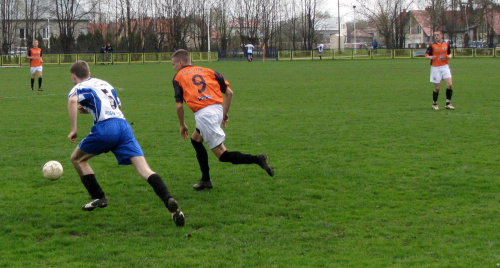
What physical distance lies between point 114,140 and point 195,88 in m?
1.20

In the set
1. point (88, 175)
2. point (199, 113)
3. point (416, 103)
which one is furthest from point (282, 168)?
point (416, 103)

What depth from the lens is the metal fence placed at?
49.1 meters

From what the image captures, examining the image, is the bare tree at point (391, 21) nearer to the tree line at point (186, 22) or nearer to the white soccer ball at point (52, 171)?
the tree line at point (186, 22)

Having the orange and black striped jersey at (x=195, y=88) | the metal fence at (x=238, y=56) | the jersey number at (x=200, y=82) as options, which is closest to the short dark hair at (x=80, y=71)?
the orange and black striped jersey at (x=195, y=88)

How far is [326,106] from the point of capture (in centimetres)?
1498

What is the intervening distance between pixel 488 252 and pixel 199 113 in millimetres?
3272

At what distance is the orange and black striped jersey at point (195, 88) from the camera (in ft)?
20.7

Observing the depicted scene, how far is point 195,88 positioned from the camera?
249 inches

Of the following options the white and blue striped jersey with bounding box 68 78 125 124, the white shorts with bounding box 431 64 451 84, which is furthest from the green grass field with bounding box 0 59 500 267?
the white shorts with bounding box 431 64 451 84

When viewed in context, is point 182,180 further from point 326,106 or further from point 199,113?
point 326,106

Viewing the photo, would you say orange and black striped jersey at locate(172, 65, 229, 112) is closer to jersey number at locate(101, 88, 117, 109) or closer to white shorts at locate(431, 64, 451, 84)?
jersey number at locate(101, 88, 117, 109)

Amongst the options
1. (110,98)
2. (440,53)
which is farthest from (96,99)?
(440,53)

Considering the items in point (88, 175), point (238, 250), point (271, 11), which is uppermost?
point (271, 11)

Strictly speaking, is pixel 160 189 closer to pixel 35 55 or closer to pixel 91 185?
pixel 91 185
